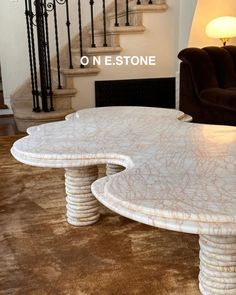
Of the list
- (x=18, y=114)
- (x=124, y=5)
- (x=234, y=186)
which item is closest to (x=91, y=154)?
(x=234, y=186)

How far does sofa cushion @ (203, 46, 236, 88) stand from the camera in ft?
12.0

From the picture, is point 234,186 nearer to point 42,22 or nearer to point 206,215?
point 206,215

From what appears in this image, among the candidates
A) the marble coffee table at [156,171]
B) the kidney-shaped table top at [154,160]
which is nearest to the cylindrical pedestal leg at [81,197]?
the marble coffee table at [156,171]

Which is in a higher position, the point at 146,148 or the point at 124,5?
the point at 124,5

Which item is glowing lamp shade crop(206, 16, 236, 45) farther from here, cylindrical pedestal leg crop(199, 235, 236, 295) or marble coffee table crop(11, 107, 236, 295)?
cylindrical pedestal leg crop(199, 235, 236, 295)

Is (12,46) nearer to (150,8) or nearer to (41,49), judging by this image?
(41,49)

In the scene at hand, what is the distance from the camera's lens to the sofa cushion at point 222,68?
364 cm

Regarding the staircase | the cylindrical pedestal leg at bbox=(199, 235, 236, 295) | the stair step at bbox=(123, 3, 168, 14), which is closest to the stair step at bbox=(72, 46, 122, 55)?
the staircase

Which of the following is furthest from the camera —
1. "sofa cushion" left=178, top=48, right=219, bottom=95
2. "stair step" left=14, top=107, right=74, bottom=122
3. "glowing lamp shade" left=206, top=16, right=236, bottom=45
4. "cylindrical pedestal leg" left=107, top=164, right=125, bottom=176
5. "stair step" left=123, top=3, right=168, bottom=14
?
"stair step" left=123, top=3, right=168, bottom=14

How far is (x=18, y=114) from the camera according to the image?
14.1ft

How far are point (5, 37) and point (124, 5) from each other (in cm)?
150

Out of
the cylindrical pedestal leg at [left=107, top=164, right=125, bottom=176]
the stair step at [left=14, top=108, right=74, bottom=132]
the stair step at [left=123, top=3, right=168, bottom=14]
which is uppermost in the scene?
the stair step at [left=123, top=3, right=168, bottom=14]

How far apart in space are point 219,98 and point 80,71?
174cm

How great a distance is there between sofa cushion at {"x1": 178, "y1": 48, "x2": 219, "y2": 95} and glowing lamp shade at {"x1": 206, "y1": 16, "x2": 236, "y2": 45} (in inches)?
22.2
